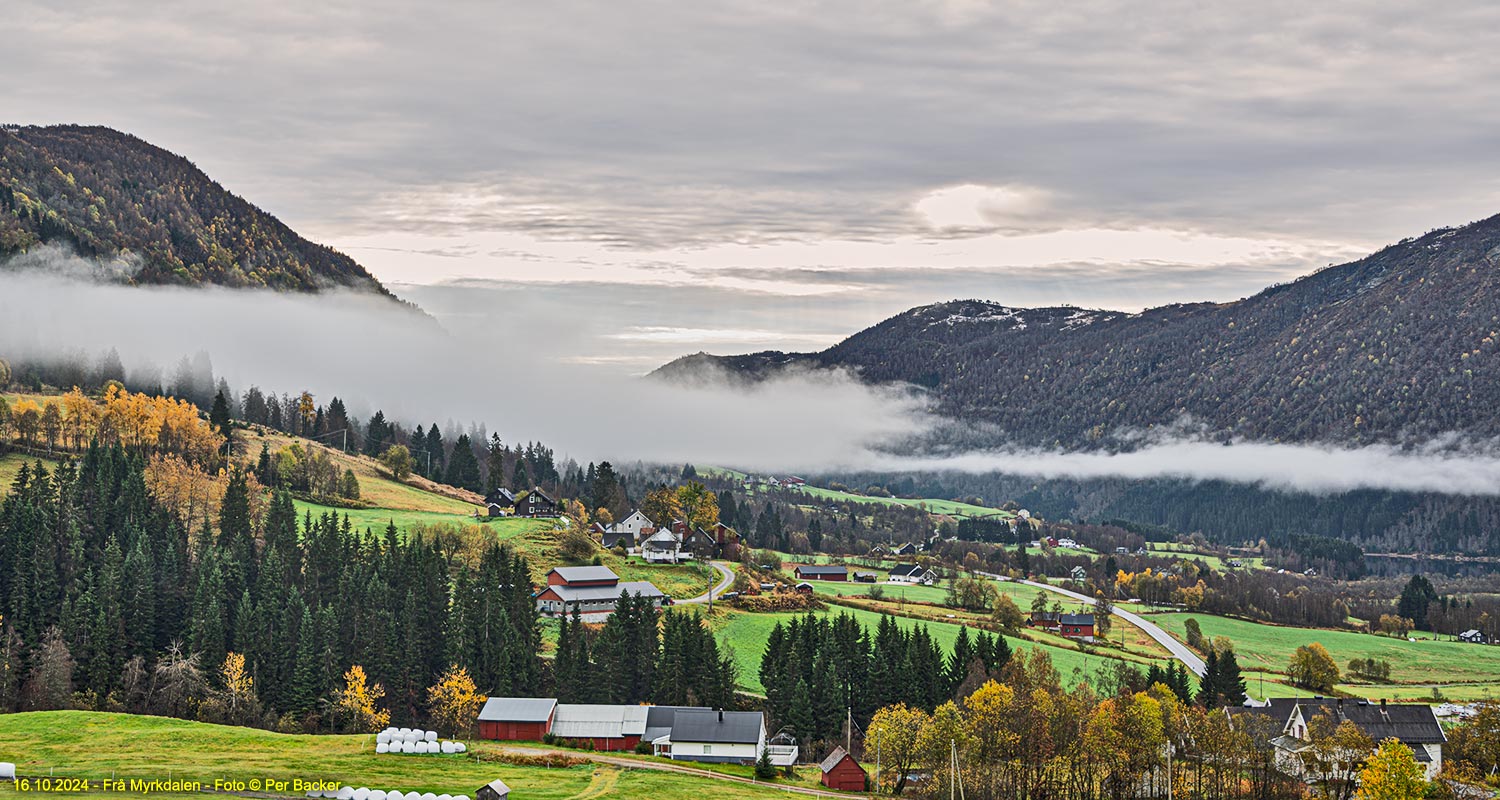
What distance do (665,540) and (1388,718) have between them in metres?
98.5

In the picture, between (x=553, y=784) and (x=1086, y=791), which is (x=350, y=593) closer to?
(x=553, y=784)

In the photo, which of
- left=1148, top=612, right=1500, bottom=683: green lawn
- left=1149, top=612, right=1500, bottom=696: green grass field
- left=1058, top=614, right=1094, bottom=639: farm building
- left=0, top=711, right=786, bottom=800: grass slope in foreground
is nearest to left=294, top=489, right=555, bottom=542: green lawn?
left=0, top=711, right=786, bottom=800: grass slope in foreground

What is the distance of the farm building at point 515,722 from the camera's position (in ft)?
352

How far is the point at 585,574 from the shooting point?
153125 mm

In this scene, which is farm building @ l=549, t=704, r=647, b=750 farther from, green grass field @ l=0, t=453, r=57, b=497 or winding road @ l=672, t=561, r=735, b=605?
green grass field @ l=0, t=453, r=57, b=497

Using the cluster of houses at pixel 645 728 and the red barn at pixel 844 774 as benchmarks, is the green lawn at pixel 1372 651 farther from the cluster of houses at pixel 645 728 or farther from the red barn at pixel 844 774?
the red barn at pixel 844 774

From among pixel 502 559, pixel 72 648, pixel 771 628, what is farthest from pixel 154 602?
pixel 771 628

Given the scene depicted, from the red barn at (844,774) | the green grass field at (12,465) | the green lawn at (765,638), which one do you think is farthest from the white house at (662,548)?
the red barn at (844,774)

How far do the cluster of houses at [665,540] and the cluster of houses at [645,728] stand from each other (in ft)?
222

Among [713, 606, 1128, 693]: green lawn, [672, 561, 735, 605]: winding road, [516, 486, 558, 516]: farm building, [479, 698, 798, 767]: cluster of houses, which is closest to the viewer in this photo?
[479, 698, 798, 767]: cluster of houses

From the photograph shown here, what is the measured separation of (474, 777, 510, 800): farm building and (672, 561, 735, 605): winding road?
239 ft

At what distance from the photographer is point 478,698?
115062 mm

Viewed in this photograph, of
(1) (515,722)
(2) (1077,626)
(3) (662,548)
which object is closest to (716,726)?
(1) (515,722)

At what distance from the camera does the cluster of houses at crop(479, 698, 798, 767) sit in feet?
344
